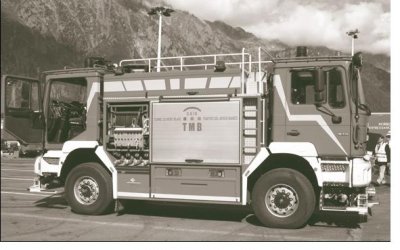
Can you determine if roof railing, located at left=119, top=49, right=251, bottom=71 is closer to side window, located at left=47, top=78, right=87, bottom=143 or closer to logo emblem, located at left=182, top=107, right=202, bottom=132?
logo emblem, located at left=182, top=107, right=202, bottom=132

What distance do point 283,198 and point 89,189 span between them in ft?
12.7

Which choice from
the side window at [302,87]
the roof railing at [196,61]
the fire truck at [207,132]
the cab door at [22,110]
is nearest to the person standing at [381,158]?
the fire truck at [207,132]

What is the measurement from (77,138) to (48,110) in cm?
99

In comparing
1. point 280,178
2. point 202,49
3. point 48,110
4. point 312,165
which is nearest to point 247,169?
point 280,178

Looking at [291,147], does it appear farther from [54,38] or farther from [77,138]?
[54,38]

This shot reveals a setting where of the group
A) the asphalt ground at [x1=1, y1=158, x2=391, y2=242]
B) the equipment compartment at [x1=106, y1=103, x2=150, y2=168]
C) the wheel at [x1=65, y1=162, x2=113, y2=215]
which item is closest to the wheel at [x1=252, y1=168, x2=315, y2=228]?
the asphalt ground at [x1=1, y1=158, x2=391, y2=242]

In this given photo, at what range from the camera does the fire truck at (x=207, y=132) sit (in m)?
8.11

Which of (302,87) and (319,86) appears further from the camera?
(302,87)

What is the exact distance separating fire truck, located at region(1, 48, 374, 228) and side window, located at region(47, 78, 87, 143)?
22mm

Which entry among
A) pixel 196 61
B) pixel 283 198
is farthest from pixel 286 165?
pixel 196 61

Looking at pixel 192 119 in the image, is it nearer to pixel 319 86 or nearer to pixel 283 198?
pixel 283 198

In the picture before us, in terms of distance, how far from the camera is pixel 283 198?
8.27 meters

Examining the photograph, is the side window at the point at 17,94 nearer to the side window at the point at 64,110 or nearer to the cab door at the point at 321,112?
the side window at the point at 64,110

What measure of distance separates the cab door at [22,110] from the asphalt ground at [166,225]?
1.52 metres
